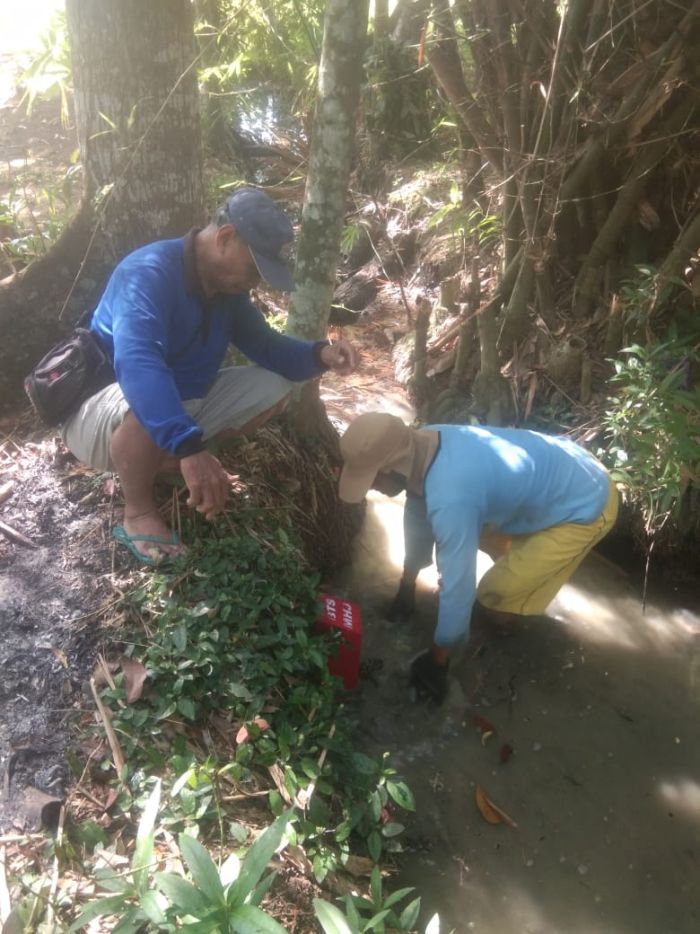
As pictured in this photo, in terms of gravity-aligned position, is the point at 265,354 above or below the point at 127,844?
above

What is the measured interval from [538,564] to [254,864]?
6.78 feet

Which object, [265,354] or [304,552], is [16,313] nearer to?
[265,354]

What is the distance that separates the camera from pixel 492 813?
2.72m

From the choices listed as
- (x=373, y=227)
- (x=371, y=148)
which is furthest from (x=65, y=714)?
(x=371, y=148)

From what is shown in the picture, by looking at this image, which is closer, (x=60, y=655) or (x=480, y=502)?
(x=60, y=655)

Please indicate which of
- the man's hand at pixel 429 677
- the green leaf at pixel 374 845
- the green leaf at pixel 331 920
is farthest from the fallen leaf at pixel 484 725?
the green leaf at pixel 331 920

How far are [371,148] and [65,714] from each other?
6.40m

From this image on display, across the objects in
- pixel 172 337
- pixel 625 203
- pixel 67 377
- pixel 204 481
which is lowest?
pixel 204 481

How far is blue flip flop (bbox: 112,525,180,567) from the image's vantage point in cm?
264

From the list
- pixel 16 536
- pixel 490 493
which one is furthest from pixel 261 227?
pixel 16 536

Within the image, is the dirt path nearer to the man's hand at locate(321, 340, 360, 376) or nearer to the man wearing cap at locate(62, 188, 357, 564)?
the man wearing cap at locate(62, 188, 357, 564)

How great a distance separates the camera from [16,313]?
3.15m

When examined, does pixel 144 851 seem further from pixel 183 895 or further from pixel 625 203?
pixel 625 203

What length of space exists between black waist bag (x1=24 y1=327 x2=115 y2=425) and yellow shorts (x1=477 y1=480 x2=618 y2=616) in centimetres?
203
